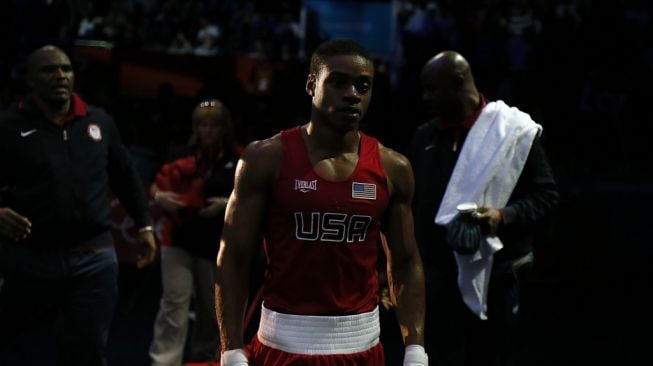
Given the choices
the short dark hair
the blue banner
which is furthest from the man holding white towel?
the blue banner

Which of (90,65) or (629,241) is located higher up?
(90,65)

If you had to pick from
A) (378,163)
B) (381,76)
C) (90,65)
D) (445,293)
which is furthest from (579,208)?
(378,163)

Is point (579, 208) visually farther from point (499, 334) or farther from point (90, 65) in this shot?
point (90, 65)

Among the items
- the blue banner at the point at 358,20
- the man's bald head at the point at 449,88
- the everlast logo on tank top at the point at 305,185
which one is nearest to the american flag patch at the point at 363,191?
the everlast logo on tank top at the point at 305,185

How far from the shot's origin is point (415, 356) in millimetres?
3111

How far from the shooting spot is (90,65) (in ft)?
37.6

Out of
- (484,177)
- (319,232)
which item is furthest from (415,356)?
(484,177)

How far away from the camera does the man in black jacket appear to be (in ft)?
14.8

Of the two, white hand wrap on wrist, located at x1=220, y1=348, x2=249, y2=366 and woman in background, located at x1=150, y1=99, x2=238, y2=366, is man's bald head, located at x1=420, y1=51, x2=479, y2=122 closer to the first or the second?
woman in background, located at x1=150, y1=99, x2=238, y2=366

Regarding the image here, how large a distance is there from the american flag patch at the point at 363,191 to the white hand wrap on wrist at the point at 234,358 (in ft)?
1.90

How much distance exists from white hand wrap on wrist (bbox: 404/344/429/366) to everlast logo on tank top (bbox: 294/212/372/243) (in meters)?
0.39

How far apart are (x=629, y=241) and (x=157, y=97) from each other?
5.39 metres

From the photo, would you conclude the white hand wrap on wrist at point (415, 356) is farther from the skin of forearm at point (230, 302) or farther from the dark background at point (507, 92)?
the dark background at point (507, 92)

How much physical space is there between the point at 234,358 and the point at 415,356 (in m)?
0.56
